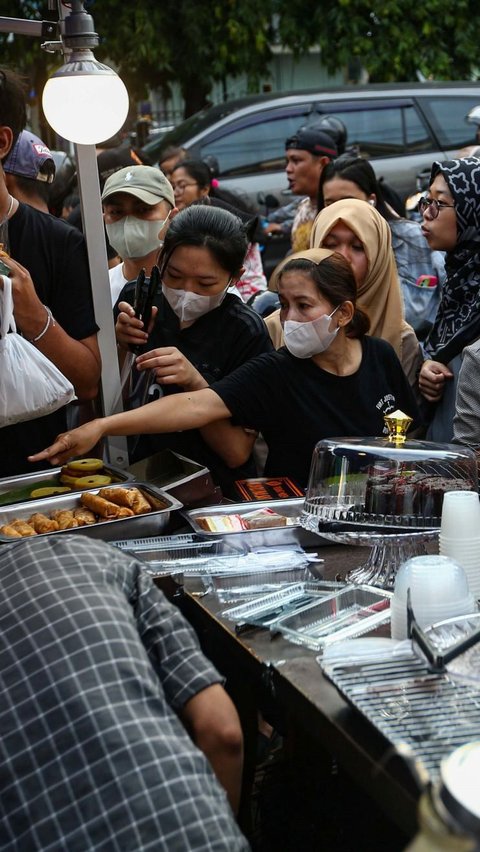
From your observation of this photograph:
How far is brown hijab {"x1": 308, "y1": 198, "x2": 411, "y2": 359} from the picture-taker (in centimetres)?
351

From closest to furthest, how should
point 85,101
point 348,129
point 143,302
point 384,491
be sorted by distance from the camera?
point 384,491 → point 85,101 → point 143,302 → point 348,129

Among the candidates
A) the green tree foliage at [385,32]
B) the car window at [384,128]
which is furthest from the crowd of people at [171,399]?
the green tree foliage at [385,32]

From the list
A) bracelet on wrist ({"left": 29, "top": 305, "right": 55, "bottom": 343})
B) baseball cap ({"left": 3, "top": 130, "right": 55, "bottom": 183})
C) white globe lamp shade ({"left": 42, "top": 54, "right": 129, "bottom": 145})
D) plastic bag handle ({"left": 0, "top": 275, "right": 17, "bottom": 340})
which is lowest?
bracelet on wrist ({"left": 29, "top": 305, "right": 55, "bottom": 343})

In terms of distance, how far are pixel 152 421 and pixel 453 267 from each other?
130cm

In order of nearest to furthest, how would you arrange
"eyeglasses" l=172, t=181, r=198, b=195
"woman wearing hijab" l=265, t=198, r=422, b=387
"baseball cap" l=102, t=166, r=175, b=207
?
"woman wearing hijab" l=265, t=198, r=422, b=387 → "baseball cap" l=102, t=166, r=175, b=207 → "eyeglasses" l=172, t=181, r=198, b=195

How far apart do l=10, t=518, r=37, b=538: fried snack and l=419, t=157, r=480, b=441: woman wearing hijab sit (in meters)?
1.42

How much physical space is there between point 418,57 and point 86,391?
1023 cm

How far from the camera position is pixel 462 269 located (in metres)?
3.48

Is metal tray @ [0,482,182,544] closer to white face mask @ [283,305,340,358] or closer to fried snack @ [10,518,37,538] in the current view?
fried snack @ [10,518,37,538]

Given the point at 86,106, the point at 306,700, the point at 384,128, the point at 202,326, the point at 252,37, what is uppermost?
the point at 252,37

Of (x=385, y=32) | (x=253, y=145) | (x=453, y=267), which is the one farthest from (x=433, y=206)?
(x=385, y=32)

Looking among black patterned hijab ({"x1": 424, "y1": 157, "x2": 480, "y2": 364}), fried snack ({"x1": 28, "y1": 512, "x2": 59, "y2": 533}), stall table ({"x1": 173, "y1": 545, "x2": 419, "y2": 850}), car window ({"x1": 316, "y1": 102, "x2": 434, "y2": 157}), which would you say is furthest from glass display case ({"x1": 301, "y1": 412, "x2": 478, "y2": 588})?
car window ({"x1": 316, "y1": 102, "x2": 434, "y2": 157})

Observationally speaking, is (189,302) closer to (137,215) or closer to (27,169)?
(137,215)

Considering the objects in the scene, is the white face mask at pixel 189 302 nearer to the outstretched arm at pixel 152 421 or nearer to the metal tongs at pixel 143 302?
the metal tongs at pixel 143 302
